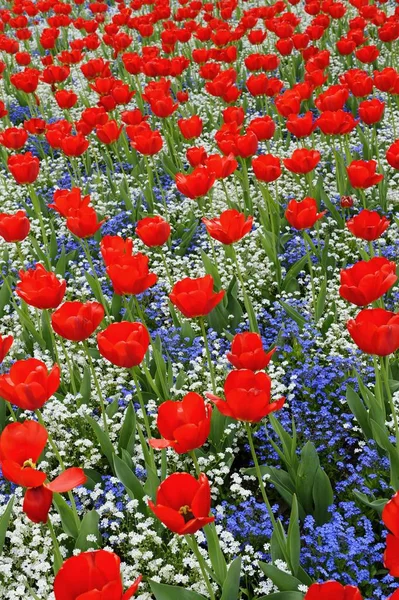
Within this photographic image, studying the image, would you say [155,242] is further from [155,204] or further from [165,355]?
[155,204]

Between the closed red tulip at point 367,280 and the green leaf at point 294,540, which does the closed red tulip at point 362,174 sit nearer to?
the closed red tulip at point 367,280

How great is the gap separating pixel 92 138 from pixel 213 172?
12.3 feet

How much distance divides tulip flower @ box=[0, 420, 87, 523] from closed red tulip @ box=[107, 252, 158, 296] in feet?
3.19

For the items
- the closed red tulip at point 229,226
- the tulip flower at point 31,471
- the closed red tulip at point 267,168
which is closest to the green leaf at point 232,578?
the tulip flower at point 31,471

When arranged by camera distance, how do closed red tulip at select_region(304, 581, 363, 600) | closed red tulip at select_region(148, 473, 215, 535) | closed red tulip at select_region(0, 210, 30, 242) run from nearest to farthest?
closed red tulip at select_region(304, 581, 363, 600) → closed red tulip at select_region(148, 473, 215, 535) → closed red tulip at select_region(0, 210, 30, 242)

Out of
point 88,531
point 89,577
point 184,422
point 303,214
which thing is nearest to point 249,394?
point 184,422

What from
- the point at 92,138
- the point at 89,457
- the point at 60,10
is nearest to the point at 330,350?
the point at 89,457

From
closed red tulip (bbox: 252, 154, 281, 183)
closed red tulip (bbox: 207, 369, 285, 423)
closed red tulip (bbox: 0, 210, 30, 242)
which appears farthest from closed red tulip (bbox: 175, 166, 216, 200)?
closed red tulip (bbox: 207, 369, 285, 423)

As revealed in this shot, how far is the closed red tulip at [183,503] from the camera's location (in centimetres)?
170

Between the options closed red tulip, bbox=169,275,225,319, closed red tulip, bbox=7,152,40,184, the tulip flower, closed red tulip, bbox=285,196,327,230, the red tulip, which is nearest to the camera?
the tulip flower

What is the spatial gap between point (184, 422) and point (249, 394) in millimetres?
192

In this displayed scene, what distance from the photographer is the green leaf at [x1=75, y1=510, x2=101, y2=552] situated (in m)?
2.57

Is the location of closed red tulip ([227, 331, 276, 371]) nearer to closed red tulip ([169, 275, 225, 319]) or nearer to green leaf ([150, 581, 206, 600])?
closed red tulip ([169, 275, 225, 319])

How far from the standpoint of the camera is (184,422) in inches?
79.0
